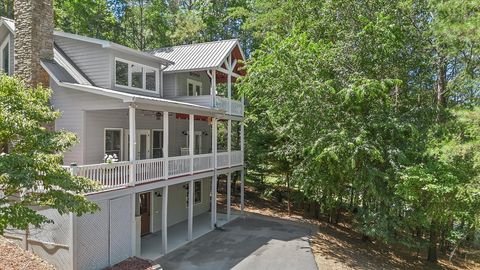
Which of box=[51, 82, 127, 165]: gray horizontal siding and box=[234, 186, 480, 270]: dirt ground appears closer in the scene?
box=[51, 82, 127, 165]: gray horizontal siding

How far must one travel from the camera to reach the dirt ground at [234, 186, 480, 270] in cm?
1412

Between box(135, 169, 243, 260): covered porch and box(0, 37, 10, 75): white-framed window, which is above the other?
box(0, 37, 10, 75): white-framed window

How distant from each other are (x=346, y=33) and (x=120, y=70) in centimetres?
1088

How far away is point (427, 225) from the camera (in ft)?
44.9

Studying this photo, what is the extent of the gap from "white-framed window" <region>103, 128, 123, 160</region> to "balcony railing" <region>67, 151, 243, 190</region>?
109 inches

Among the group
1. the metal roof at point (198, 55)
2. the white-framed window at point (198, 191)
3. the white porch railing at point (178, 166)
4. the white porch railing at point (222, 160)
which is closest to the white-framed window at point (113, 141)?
the white porch railing at point (178, 166)

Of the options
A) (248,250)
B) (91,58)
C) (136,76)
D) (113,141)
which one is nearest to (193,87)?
(136,76)

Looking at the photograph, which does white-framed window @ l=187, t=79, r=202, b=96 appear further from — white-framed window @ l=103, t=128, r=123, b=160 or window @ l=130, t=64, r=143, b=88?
white-framed window @ l=103, t=128, r=123, b=160

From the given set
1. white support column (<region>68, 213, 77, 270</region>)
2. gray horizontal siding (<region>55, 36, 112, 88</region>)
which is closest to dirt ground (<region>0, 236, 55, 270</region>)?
white support column (<region>68, 213, 77, 270</region>)

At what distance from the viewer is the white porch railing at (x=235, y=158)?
63.8 feet

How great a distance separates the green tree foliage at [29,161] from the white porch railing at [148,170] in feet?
13.8

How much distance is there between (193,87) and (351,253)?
12594 millimetres

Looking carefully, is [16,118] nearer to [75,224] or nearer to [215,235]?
[75,224]

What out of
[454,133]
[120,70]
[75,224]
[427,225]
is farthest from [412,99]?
[75,224]
